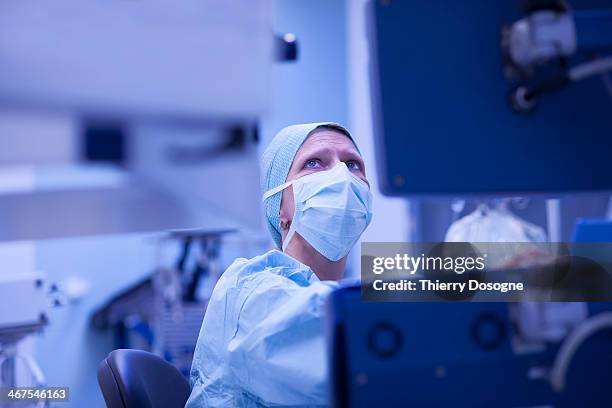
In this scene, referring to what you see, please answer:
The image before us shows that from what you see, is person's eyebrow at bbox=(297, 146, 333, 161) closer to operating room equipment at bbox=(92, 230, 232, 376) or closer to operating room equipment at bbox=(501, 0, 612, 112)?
operating room equipment at bbox=(501, 0, 612, 112)

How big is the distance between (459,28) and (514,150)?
0.14 metres

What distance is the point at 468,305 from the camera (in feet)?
2.04

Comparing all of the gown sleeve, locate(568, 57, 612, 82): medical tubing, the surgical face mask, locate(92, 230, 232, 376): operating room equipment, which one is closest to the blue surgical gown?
the gown sleeve

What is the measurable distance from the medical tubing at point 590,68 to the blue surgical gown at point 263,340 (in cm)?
34

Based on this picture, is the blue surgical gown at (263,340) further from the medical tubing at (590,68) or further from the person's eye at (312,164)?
the medical tubing at (590,68)

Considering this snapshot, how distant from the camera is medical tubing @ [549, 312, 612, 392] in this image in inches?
24.1

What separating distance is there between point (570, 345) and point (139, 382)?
0.72m

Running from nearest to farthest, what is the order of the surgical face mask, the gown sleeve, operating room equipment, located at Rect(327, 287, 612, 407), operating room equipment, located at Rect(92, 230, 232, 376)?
1. operating room equipment, located at Rect(327, 287, 612, 407)
2. the gown sleeve
3. the surgical face mask
4. operating room equipment, located at Rect(92, 230, 232, 376)

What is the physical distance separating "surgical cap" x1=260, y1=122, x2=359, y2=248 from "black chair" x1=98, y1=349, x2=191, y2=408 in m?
0.36

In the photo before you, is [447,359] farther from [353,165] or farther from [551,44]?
[353,165]

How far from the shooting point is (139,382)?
106 cm

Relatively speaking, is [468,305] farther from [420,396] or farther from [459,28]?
[459,28]

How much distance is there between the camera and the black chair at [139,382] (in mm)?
1032

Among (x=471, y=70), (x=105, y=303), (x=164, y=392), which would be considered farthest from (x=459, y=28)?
(x=105, y=303)
